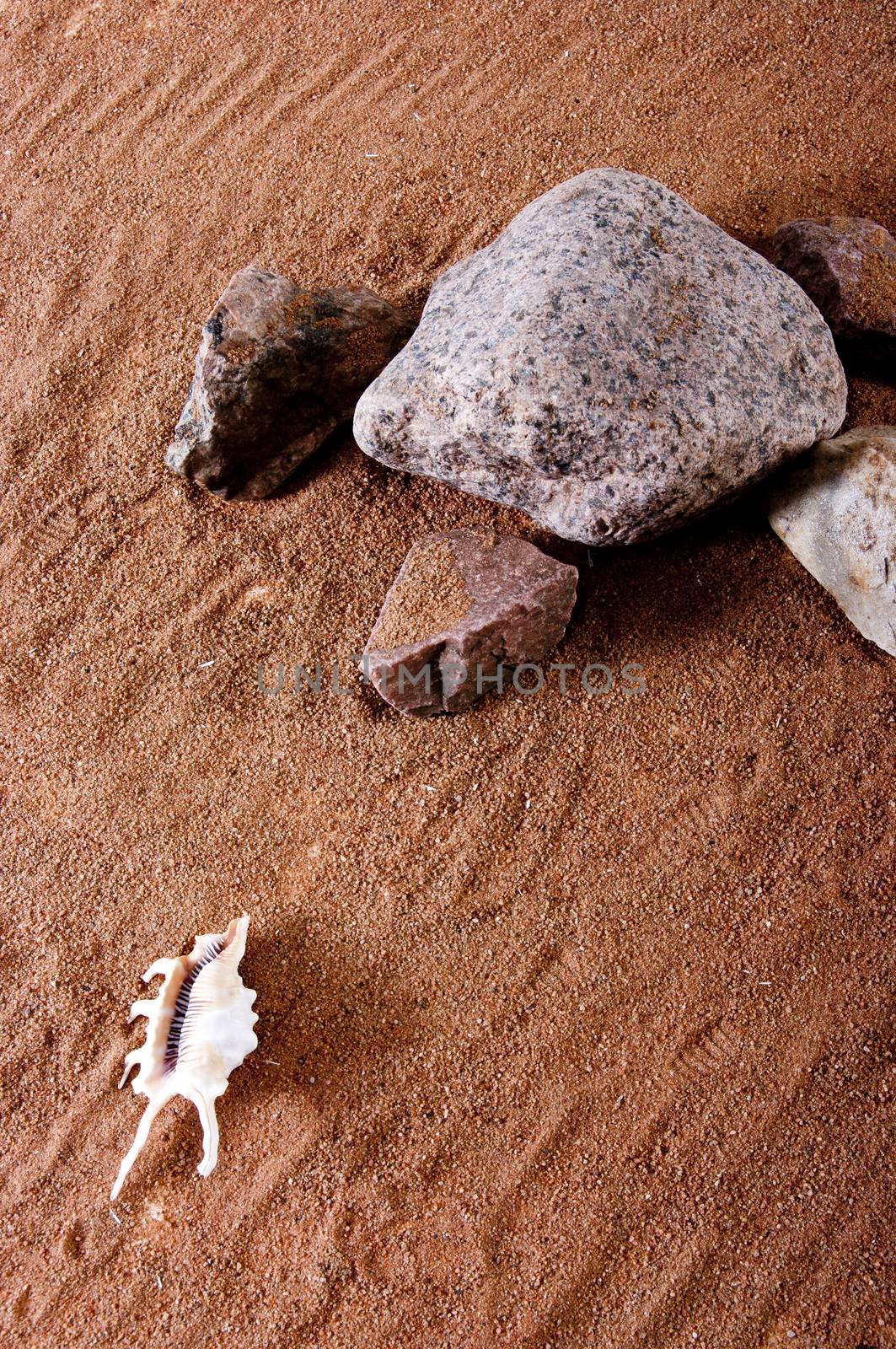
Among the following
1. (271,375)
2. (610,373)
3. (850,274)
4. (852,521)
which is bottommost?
(852,521)

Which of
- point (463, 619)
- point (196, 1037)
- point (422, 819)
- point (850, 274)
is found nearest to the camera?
point (196, 1037)

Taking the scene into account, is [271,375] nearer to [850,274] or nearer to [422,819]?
[422,819]

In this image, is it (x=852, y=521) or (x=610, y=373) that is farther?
(x=852, y=521)

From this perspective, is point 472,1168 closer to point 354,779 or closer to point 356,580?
point 354,779

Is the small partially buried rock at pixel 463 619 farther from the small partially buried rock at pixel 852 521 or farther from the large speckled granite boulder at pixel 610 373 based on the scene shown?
the small partially buried rock at pixel 852 521

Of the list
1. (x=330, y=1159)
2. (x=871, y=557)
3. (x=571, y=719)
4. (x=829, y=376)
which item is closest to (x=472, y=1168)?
(x=330, y=1159)

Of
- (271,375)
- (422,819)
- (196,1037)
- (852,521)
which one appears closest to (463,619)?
(422,819)

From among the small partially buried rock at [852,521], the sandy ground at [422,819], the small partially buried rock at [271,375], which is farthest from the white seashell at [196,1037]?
the small partially buried rock at [852,521]
